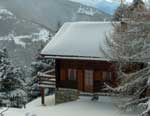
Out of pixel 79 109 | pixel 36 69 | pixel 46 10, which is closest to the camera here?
pixel 79 109

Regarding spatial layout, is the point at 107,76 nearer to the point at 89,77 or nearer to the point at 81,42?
the point at 89,77

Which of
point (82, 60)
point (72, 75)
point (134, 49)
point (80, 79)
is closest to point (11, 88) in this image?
point (72, 75)

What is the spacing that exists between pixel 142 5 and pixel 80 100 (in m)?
9.94

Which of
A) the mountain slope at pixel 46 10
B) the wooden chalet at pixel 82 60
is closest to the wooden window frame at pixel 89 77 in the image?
the wooden chalet at pixel 82 60

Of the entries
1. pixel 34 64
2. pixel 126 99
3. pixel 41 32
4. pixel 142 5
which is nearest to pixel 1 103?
pixel 34 64

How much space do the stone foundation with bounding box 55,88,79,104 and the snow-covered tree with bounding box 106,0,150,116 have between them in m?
6.46

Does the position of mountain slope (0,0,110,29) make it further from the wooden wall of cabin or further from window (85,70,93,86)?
window (85,70,93,86)

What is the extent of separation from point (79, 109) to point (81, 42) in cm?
450

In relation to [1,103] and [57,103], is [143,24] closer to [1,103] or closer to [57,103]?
[57,103]

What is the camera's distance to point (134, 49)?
1744 centimetres

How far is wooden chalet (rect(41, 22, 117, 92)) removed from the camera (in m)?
24.7

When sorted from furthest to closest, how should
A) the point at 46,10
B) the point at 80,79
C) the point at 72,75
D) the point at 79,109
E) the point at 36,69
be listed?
the point at 46,10, the point at 36,69, the point at 72,75, the point at 80,79, the point at 79,109

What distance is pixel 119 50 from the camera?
18.8 metres

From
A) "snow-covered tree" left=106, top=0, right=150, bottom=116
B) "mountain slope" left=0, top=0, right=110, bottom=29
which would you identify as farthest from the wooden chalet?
"mountain slope" left=0, top=0, right=110, bottom=29
